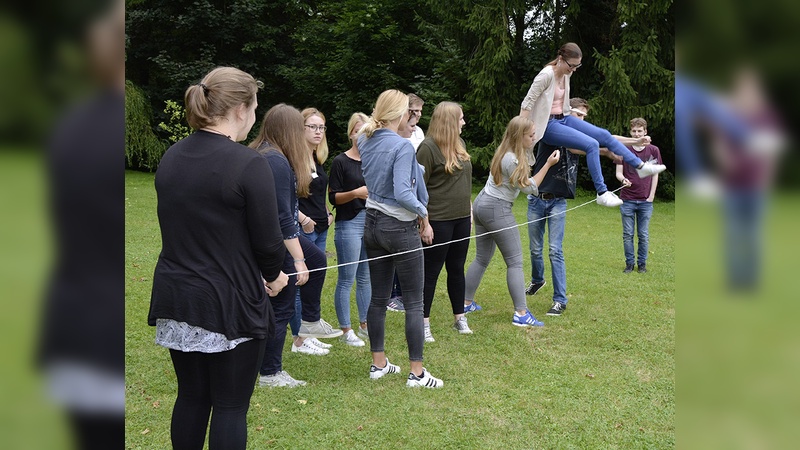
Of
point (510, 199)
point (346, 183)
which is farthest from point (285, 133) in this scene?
point (510, 199)

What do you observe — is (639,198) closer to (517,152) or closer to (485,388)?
(517,152)

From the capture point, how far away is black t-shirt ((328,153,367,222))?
5695 millimetres

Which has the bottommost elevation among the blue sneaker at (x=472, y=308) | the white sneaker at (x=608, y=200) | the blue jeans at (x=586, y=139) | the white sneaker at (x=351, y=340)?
the blue sneaker at (x=472, y=308)

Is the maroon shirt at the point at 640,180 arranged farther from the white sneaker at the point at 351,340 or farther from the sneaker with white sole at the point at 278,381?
the sneaker with white sole at the point at 278,381

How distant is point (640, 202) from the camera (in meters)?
8.59

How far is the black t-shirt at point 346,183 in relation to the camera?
5695mm

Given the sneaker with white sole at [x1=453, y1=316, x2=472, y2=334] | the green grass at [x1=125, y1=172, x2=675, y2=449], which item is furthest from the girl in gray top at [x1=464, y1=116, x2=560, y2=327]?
the sneaker with white sole at [x1=453, y1=316, x2=472, y2=334]

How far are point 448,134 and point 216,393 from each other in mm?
3291

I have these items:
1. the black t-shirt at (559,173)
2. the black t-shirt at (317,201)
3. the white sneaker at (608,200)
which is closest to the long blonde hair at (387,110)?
the black t-shirt at (317,201)

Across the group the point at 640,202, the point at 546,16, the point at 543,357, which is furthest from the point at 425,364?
the point at 546,16

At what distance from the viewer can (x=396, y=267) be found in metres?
4.58

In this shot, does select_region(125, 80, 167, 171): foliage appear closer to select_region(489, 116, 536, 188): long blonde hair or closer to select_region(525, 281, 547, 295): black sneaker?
select_region(525, 281, 547, 295): black sneaker

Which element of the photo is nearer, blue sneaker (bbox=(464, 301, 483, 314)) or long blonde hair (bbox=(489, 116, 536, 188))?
long blonde hair (bbox=(489, 116, 536, 188))
